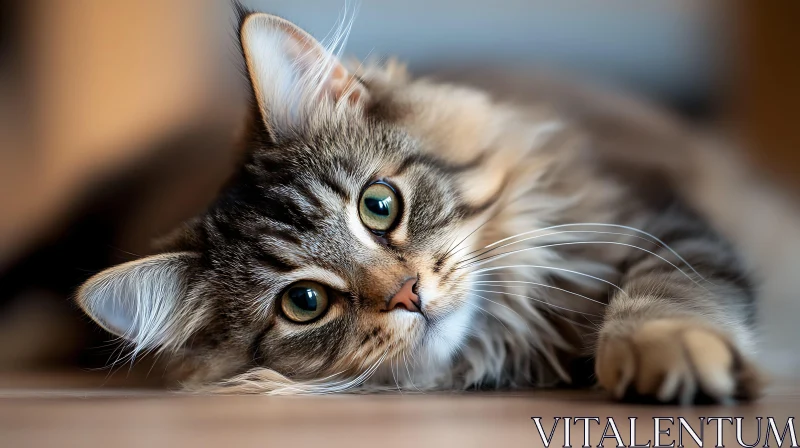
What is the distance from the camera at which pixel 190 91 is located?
1.84 meters

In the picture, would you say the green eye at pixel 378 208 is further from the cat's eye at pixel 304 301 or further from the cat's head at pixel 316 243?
the cat's eye at pixel 304 301

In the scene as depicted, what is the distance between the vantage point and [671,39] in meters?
1.86

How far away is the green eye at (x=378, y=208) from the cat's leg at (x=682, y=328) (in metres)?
0.40

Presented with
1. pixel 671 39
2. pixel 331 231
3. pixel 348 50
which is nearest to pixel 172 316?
pixel 331 231

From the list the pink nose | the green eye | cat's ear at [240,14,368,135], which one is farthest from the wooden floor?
cat's ear at [240,14,368,135]

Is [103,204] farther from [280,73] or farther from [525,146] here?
[525,146]

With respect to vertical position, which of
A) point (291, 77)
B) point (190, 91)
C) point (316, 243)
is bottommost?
point (316, 243)

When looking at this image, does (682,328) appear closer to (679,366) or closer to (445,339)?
(679,366)

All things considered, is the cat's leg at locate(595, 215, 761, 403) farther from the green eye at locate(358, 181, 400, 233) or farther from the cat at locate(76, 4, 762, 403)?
the green eye at locate(358, 181, 400, 233)

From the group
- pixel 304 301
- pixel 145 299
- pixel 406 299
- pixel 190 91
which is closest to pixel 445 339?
pixel 406 299

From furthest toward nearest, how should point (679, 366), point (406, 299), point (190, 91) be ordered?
point (190, 91) < point (406, 299) < point (679, 366)

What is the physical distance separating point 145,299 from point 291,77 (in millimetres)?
502

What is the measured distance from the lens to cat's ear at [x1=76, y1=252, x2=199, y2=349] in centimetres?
117

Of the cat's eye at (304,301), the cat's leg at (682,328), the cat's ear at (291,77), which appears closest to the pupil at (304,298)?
the cat's eye at (304,301)
